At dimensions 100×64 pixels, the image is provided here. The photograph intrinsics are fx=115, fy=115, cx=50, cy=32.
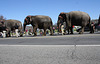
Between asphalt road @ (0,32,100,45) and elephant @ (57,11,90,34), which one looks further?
elephant @ (57,11,90,34)

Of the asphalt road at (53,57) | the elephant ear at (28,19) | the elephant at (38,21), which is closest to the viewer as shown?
the asphalt road at (53,57)

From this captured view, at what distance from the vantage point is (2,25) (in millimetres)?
15492

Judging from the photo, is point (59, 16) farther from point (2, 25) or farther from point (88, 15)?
point (2, 25)

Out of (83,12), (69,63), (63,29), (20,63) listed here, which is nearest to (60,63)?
(69,63)

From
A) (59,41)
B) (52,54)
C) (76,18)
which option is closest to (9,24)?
(76,18)

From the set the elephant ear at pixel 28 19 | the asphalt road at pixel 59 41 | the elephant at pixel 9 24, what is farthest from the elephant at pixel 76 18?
the elephant at pixel 9 24

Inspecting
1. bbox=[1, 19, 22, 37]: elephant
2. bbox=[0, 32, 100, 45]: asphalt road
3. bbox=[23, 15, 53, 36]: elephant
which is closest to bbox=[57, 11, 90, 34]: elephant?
bbox=[23, 15, 53, 36]: elephant

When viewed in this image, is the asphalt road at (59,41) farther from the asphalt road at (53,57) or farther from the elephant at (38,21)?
the elephant at (38,21)

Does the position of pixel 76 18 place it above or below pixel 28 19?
below

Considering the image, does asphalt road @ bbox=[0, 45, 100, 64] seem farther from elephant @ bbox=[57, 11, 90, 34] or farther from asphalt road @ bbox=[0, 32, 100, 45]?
elephant @ bbox=[57, 11, 90, 34]

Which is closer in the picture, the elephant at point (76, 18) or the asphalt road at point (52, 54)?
the asphalt road at point (52, 54)

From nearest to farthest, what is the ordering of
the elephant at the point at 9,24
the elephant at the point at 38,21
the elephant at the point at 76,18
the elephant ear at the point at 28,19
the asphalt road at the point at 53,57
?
the asphalt road at the point at 53,57
the elephant at the point at 76,18
the elephant at the point at 38,21
the elephant ear at the point at 28,19
the elephant at the point at 9,24

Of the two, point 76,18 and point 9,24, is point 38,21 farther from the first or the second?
point 76,18

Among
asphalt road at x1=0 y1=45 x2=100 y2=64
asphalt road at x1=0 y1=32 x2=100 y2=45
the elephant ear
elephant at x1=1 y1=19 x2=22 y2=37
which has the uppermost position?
the elephant ear
